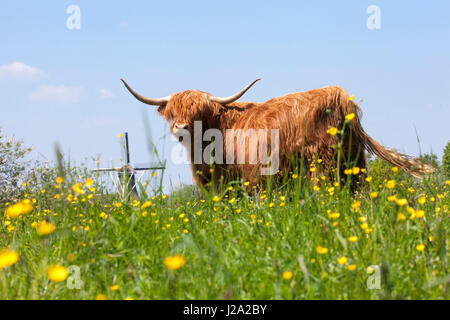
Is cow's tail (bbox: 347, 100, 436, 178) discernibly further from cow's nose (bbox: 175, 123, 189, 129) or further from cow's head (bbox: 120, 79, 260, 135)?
cow's nose (bbox: 175, 123, 189, 129)

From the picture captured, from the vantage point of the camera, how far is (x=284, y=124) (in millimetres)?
6191

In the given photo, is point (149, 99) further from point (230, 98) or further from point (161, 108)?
point (230, 98)

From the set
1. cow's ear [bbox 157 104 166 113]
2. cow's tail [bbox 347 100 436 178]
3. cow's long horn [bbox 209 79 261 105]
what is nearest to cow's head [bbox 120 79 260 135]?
cow's long horn [bbox 209 79 261 105]

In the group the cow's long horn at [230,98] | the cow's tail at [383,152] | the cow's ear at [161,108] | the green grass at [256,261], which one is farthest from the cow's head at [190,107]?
the green grass at [256,261]

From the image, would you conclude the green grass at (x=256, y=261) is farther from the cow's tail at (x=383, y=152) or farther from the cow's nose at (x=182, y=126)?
the cow's tail at (x=383, y=152)

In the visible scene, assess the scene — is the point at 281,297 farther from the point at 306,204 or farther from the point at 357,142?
the point at 357,142

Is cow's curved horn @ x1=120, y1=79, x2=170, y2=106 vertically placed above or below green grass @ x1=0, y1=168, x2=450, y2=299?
above

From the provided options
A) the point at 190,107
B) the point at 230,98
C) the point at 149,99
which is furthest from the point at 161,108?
the point at 230,98

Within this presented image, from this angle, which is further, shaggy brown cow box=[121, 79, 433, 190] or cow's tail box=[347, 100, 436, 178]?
cow's tail box=[347, 100, 436, 178]

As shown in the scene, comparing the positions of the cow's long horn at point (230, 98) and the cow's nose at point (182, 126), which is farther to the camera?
the cow's long horn at point (230, 98)

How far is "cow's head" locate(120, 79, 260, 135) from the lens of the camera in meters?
6.46

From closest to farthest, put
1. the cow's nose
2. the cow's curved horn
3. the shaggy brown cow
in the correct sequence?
the shaggy brown cow < the cow's nose < the cow's curved horn

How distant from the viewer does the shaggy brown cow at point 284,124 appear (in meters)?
6.10
